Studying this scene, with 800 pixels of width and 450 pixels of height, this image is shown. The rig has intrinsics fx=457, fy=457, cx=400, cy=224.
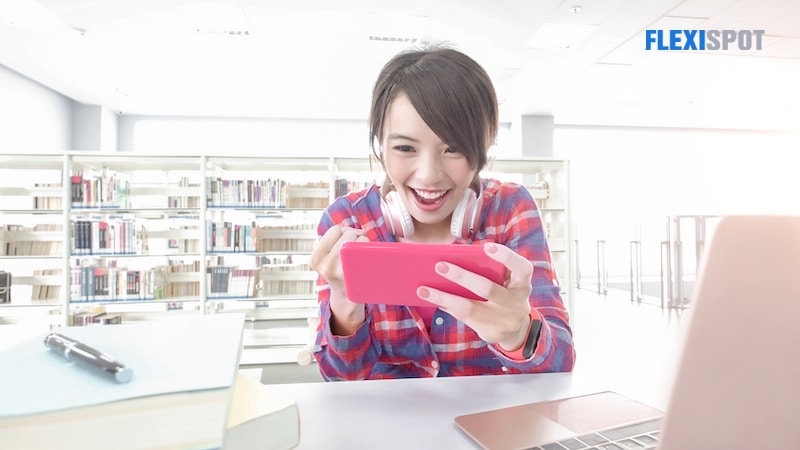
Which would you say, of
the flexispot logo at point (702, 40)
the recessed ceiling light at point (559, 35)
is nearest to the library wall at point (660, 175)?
the flexispot logo at point (702, 40)

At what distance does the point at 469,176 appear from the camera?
0.99m

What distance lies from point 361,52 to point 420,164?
15.1ft

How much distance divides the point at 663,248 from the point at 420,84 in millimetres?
5953

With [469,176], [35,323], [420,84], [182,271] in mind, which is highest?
[420,84]

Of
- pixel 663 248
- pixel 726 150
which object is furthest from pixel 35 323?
pixel 726 150

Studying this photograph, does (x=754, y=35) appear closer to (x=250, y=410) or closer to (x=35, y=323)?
(x=250, y=410)

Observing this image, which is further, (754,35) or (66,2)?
(754,35)

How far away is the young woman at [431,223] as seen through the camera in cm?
90

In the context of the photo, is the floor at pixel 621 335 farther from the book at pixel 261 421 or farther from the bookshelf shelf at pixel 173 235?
the book at pixel 261 421

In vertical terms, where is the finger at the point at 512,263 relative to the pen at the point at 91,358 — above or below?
above

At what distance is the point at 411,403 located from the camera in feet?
2.15

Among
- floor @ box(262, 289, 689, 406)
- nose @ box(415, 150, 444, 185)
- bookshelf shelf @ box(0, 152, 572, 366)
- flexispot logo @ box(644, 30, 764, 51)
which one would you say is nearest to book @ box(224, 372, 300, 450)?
nose @ box(415, 150, 444, 185)

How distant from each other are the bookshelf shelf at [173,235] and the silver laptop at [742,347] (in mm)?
3296

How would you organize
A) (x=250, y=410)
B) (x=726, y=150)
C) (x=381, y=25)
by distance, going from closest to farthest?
(x=250, y=410)
(x=381, y=25)
(x=726, y=150)
